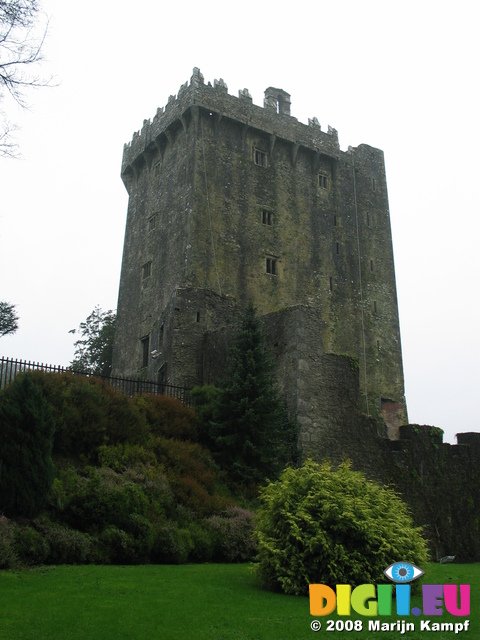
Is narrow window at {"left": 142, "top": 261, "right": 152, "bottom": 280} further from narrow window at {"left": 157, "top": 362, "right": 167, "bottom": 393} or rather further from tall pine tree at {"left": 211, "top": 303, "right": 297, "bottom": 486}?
tall pine tree at {"left": 211, "top": 303, "right": 297, "bottom": 486}

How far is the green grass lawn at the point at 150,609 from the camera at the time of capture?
24.9ft

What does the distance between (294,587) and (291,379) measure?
10.6 m

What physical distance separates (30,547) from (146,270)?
2499cm

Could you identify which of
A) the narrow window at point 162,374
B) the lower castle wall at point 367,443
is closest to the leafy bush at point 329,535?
the lower castle wall at point 367,443

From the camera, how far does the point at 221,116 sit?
34312 millimetres

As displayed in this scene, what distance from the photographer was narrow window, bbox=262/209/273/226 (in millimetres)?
34781

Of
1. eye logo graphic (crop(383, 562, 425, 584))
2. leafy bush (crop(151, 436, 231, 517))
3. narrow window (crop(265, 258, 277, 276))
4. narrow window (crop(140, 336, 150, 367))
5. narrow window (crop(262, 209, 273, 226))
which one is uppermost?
narrow window (crop(262, 209, 273, 226))

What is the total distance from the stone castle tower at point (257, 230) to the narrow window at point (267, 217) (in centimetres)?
6

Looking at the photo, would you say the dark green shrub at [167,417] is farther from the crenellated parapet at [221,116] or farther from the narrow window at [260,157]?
the narrow window at [260,157]

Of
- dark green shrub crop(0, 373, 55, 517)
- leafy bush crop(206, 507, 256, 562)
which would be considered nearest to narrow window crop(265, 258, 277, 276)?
leafy bush crop(206, 507, 256, 562)

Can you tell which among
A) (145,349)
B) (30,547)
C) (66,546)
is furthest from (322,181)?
(30,547)

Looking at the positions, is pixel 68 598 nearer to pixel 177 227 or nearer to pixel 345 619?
pixel 345 619

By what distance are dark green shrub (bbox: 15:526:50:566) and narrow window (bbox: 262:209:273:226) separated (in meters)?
25.0

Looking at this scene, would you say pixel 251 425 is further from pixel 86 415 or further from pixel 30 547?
pixel 30 547
